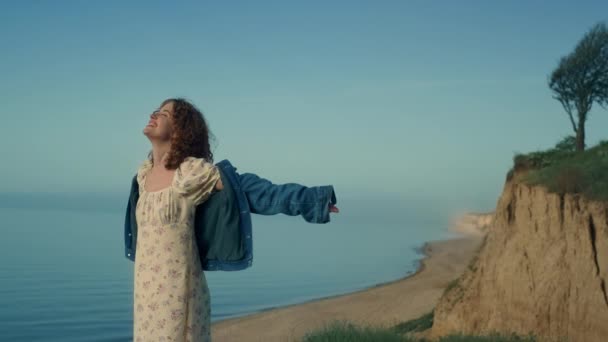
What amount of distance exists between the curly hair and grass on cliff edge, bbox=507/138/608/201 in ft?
26.7

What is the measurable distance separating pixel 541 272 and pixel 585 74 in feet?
31.8

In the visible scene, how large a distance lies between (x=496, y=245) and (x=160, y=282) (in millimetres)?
9178

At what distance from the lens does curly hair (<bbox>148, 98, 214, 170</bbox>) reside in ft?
12.2

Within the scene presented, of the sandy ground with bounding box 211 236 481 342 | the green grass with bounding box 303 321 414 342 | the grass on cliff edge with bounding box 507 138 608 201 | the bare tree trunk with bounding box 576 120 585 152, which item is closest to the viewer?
the green grass with bounding box 303 321 414 342

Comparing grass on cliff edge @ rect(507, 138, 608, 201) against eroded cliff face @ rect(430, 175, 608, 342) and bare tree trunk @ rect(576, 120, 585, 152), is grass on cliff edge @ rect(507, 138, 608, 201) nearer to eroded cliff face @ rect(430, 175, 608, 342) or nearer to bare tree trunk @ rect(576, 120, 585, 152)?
eroded cliff face @ rect(430, 175, 608, 342)

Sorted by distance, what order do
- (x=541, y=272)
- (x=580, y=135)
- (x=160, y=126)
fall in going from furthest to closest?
(x=580, y=135), (x=541, y=272), (x=160, y=126)

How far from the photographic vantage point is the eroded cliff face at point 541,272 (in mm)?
9966

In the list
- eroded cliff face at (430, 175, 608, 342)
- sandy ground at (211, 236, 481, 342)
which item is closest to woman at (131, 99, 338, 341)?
eroded cliff face at (430, 175, 608, 342)

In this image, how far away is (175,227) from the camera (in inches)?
142

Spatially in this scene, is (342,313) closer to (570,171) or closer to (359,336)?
(570,171)

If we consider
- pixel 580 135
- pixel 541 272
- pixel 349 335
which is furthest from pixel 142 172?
pixel 580 135

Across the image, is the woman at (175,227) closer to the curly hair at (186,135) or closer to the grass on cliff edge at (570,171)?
the curly hair at (186,135)

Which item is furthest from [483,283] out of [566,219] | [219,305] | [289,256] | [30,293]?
[289,256]

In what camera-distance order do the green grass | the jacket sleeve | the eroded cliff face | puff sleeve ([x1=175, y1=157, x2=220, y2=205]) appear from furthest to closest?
the eroded cliff face
the green grass
puff sleeve ([x1=175, y1=157, x2=220, y2=205])
the jacket sleeve
